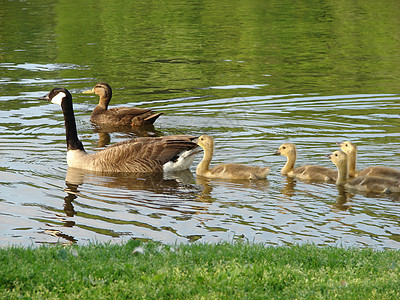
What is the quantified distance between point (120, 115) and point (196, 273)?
13.0 metres

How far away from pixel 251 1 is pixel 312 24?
13.5 metres

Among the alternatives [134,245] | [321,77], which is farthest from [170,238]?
[321,77]

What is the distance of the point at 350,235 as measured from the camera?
10.3 metres

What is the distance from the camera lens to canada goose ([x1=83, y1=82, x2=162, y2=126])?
64.0 ft

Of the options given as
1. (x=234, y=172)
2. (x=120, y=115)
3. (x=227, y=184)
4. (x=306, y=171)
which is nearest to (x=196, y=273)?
(x=227, y=184)

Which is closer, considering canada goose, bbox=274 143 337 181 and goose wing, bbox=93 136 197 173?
canada goose, bbox=274 143 337 181

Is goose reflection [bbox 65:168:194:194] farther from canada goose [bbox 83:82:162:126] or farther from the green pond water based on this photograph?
canada goose [bbox 83:82:162:126]

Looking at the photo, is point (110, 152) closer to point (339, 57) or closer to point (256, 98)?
point (256, 98)

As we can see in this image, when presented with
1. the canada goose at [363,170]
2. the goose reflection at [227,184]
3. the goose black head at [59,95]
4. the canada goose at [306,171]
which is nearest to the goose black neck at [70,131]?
the goose black head at [59,95]

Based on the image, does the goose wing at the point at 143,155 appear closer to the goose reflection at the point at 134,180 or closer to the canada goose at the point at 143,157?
the canada goose at the point at 143,157

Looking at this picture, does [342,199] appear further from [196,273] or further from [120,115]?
[120,115]

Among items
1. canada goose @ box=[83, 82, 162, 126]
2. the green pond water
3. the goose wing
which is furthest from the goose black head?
canada goose @ box=[83, 82, 162, 126]

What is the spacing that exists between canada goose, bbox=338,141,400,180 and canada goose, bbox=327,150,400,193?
0.26 metres

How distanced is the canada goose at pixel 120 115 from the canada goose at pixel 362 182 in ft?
23.7
